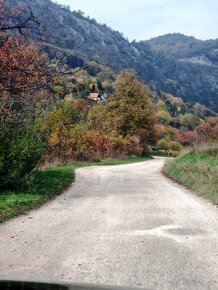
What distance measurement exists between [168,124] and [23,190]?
115 m

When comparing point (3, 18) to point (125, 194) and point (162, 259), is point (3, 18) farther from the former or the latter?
point (162, 259)

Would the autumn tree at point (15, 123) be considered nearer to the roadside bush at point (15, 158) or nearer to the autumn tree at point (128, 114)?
the roadside bush at point (15, 158)

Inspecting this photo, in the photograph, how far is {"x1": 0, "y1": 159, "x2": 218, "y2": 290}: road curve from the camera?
6016 millimetres

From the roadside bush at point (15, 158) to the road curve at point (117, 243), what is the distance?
151cm

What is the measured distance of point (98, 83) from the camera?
5502 inches

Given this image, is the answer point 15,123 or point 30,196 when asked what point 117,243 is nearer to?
point 30,196

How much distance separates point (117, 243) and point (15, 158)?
290 inches

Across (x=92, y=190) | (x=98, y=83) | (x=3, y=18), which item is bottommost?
(x=92, y=190)

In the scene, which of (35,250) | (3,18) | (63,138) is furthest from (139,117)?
(35,250)

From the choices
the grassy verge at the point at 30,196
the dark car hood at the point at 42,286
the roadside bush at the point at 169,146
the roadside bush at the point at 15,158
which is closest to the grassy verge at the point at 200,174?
the grassy verge at the point at 30,196

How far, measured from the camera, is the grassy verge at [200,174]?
15.1 m

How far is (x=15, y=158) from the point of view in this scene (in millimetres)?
14555

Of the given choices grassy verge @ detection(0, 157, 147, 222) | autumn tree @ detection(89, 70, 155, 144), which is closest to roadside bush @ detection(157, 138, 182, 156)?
autumn tree @ detection(89, 70, 155, 144)

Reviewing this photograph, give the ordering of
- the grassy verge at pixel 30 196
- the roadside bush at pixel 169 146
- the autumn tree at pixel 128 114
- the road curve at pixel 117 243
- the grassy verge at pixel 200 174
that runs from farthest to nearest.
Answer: the roadside bush at pixel 169 146 < the autumn tree at pixel 128 114 < the grassy verge at pixel 200 174 < the grassy verge at pixel 30 196 < the road curve at pixel 117 243
